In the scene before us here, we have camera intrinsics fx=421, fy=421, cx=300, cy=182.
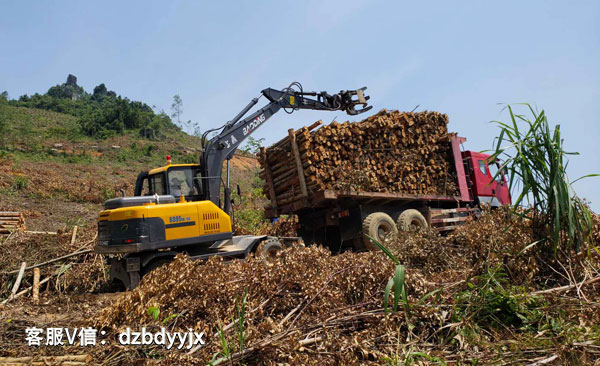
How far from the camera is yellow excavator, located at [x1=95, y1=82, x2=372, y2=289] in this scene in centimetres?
676

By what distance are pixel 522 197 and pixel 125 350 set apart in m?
4.03

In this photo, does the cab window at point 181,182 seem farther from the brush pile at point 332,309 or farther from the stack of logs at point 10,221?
the stack of logs at point 10,221

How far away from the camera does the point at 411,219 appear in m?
9.73

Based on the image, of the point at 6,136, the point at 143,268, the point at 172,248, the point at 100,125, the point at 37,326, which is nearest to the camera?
the point at 37,326

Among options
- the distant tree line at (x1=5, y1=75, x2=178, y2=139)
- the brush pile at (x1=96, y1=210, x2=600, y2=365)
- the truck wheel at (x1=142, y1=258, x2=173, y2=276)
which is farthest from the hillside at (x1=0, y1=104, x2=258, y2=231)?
the brush pile at (x1=96, y1=210, x2=600, y2=365)

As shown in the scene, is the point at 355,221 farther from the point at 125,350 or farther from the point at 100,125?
the point at 100,125

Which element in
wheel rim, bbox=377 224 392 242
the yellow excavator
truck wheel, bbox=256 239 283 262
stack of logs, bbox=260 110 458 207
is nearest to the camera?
the yellow excavator

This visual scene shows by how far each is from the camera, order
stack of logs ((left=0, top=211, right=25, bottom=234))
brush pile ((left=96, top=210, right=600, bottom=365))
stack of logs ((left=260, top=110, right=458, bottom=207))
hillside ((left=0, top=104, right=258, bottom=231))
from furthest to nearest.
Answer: hillside ((left=0, top=104, right=258, bottom=231)), stack of logs ((left=0, top=211, right=25, bottom=234)), stack of logs ((left=260, top=110, right=458, bottom=207)), brush pile ((left=96, top=210, right=600, bottom=365))

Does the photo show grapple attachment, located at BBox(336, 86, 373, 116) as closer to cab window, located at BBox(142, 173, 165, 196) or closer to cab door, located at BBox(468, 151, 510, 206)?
cab door, located at BBox(468, 151, 510, 206)

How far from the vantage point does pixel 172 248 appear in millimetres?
7598

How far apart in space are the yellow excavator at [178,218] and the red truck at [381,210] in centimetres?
148

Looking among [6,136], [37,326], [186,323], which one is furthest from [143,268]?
[6,136]

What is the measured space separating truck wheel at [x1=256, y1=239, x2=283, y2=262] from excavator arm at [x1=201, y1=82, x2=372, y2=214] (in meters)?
0.95

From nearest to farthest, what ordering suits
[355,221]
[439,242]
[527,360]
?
[527,360] < [439,242] < [355,221]
